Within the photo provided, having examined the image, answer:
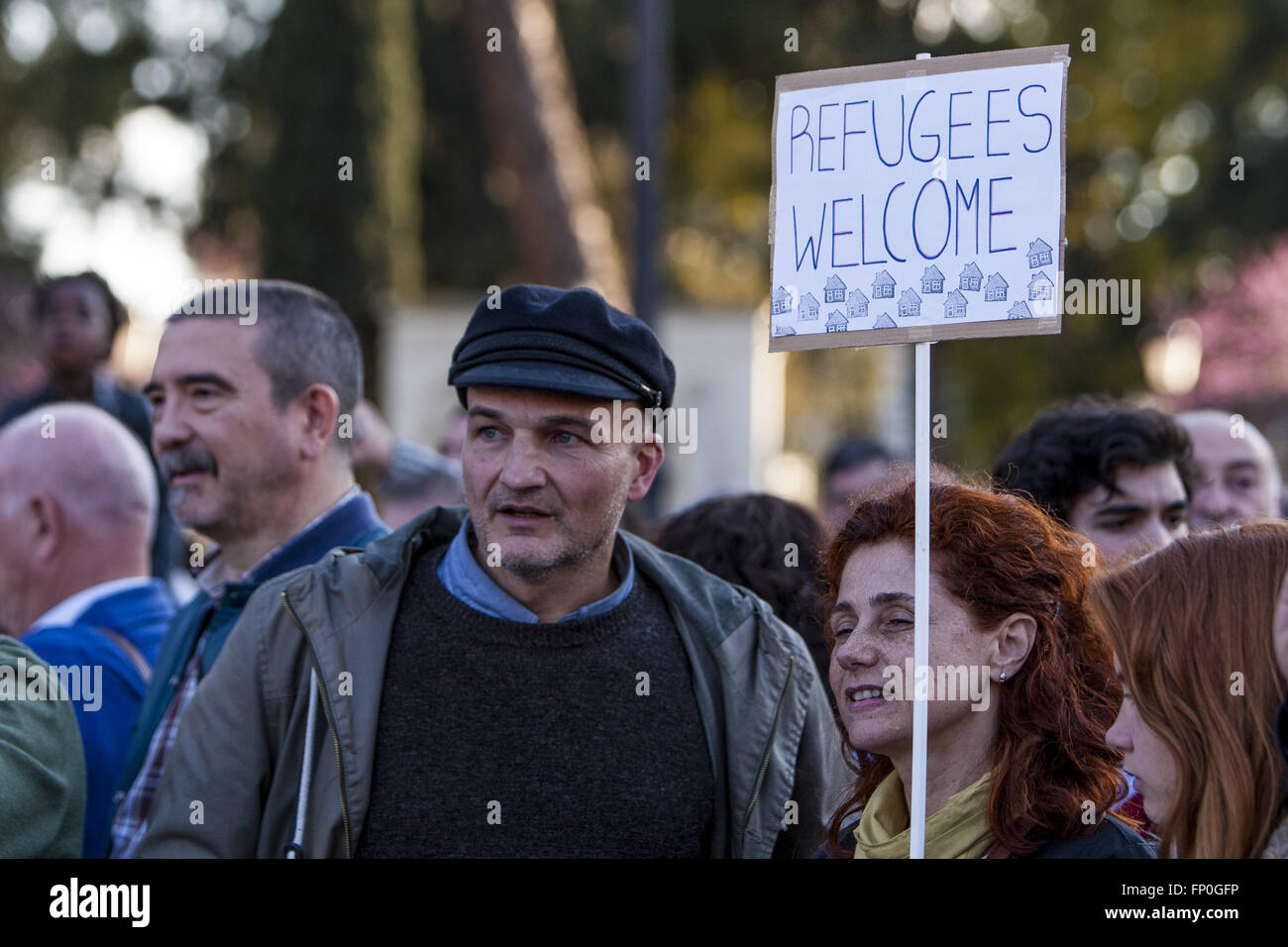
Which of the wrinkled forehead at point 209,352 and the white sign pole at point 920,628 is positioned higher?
the wrinkled forehead at point 209,352

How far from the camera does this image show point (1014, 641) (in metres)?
2.75

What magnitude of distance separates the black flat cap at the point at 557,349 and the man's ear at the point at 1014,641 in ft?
2.87

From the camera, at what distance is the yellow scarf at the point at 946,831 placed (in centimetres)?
262

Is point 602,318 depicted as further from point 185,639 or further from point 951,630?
point 185,639

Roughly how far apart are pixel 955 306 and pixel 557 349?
0.78m

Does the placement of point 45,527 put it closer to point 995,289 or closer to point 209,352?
point 209,352

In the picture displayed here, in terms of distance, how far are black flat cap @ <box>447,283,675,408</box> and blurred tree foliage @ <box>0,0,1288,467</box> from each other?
1686cm

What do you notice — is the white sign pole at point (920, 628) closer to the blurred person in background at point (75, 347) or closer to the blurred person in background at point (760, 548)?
the blurred person in background at point (760, 548)

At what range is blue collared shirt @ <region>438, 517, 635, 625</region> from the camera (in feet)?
10.1

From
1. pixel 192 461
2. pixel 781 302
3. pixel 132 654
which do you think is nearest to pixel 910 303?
pixel 781 302

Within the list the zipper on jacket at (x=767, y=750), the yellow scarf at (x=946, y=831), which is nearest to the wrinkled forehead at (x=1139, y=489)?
the zipper on jacket at (x=767, y=750)

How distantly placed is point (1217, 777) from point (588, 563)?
1256mm
